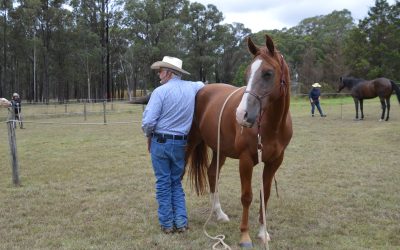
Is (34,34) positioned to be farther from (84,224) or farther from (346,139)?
(84,224)

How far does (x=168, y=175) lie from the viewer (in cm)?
417

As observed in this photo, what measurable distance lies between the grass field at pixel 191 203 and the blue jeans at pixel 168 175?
20cm

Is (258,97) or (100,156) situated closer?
(258,97)

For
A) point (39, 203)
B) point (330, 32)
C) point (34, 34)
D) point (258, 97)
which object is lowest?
point (39, 203)

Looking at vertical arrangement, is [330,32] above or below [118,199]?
above

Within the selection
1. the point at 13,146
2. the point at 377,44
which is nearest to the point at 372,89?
the point at 13,146

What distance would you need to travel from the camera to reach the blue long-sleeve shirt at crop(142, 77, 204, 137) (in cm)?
401

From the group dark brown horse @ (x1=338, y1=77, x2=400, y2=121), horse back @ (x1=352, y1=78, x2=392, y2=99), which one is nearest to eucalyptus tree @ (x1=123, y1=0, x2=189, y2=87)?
dark brown horse @ (x1=338, y1=77, x2=400, y2=121)

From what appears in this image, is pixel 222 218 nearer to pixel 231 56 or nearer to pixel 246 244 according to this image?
pixel 246 244

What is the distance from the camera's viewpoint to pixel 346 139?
11.6 meters

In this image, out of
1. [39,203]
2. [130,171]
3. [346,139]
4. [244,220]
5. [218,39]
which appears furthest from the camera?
[218,39]

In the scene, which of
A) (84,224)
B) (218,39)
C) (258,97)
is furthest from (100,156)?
(218,39)

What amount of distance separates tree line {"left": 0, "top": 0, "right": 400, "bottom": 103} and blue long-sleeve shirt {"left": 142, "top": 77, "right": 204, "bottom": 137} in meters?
40.7

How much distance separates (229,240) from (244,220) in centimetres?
29
